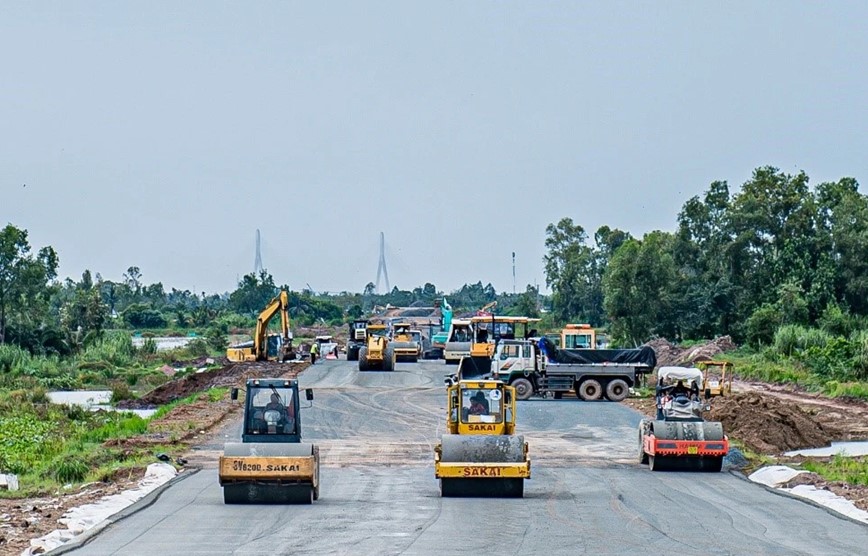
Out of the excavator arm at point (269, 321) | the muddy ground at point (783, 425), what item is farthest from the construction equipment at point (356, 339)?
the muddy ground at point (783, 425)

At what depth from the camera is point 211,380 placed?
6231 cm

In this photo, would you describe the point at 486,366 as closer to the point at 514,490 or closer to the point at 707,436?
the point at 707,436

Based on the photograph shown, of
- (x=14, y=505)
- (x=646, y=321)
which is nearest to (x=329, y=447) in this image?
(x=14, y=505)

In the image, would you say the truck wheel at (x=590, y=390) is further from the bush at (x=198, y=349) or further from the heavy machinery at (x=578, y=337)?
the bush at (x=198, y=349)

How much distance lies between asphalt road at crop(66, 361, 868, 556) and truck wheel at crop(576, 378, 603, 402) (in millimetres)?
13841

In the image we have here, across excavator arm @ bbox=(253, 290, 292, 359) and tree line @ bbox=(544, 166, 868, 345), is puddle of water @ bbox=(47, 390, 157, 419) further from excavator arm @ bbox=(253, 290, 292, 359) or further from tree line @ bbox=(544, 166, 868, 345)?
tree line @ bbox=(544, 166, 868, 345)

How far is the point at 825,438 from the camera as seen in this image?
35.3 meters

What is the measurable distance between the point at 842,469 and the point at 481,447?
9.11 meters

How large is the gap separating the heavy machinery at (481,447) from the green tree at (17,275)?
66742 mm

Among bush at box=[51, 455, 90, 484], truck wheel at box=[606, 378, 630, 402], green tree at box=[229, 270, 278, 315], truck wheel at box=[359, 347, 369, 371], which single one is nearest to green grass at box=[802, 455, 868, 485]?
bush at box=[51, 455, 90, 484]

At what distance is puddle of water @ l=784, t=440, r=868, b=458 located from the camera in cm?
3198

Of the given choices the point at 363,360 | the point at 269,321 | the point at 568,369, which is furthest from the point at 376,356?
the point at 568,369

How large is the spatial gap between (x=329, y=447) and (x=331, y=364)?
3860 centimetres

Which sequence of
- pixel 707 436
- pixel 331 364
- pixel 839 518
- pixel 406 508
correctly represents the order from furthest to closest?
pixel 331 364 < pixel 707 436 < pixel 406 508 < pixel 839 518
